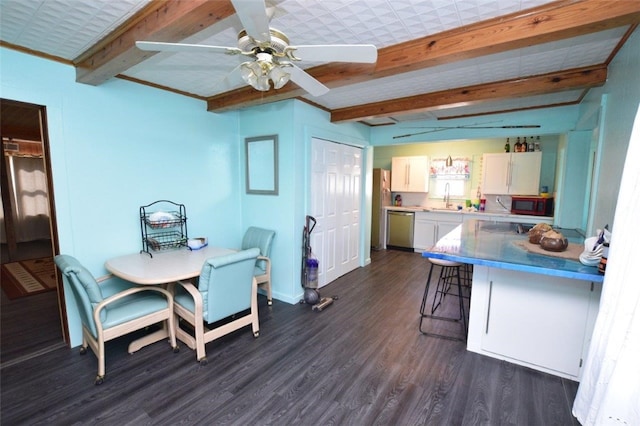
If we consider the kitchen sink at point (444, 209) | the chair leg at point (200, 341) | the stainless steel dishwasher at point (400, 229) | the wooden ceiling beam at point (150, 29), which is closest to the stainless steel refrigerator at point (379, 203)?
the stainless steel dishwasher at point (400, 229)

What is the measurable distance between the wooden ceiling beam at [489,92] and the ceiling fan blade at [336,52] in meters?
1.90

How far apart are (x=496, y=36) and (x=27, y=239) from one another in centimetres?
915

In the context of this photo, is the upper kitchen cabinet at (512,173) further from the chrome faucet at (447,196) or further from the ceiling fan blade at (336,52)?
the ceiling fan blade at (336,52)

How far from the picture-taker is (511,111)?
3.75m

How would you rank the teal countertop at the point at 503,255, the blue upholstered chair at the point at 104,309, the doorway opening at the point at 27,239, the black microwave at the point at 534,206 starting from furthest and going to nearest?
the black microwave at the point at 534,206 → the doorway opening at the point at 27,239 → the blue upholstered chair at the point at 104,309 → the teal countertop at the point at 503,255

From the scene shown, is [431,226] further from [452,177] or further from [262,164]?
[262,164]

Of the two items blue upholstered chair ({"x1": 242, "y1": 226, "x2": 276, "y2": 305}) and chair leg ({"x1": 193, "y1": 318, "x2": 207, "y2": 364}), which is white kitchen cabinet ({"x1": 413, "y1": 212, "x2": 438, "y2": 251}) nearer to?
blue upholstered chair ({"x1": 242, "y1": 226, "x2": 276, "y2": 305})

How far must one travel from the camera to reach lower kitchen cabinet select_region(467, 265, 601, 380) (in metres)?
2.10

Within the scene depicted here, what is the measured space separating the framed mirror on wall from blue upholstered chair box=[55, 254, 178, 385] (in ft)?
5.48

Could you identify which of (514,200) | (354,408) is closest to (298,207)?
(354,408)

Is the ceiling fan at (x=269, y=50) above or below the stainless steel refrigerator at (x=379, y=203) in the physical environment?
above

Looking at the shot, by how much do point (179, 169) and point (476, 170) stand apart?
544cm

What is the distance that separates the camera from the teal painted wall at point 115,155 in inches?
92.7

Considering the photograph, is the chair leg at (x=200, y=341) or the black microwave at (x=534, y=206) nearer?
the chair leg at (x=200, y=341)
